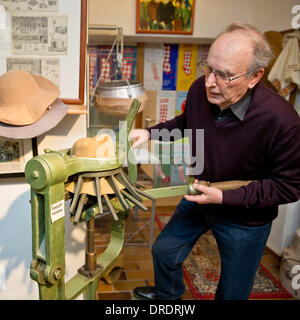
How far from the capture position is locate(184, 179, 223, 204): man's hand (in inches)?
51.6

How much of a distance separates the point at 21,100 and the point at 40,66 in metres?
0.26

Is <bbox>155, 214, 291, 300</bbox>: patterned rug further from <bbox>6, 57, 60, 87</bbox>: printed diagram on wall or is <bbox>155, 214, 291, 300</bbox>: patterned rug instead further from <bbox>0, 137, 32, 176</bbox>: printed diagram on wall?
<bbox>6, 57, 60, 87</bbox>: printed diagram on wall

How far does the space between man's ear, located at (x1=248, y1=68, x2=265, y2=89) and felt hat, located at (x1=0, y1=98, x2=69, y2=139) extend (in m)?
0.81

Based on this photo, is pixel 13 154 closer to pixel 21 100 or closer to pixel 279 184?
pixel 21 100

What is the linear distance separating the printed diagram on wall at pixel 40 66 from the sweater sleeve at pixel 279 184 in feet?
3.15

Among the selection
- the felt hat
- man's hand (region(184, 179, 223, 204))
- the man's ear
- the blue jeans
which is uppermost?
the man's ear

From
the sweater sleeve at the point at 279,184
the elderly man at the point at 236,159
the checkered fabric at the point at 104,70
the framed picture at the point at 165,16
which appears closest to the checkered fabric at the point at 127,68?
the checkered fabric at the point at 104,70

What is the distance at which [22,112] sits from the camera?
4.29 feet

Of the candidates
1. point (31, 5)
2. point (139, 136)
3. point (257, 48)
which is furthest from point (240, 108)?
point (31, 5)

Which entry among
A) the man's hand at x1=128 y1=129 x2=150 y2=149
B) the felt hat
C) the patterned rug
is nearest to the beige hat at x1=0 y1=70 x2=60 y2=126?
the felt hat

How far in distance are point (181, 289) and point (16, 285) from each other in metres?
0.90

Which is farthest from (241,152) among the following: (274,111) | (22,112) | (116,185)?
(22,112)

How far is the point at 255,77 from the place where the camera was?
4.53 ft

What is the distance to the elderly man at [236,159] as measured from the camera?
133 centimetres
